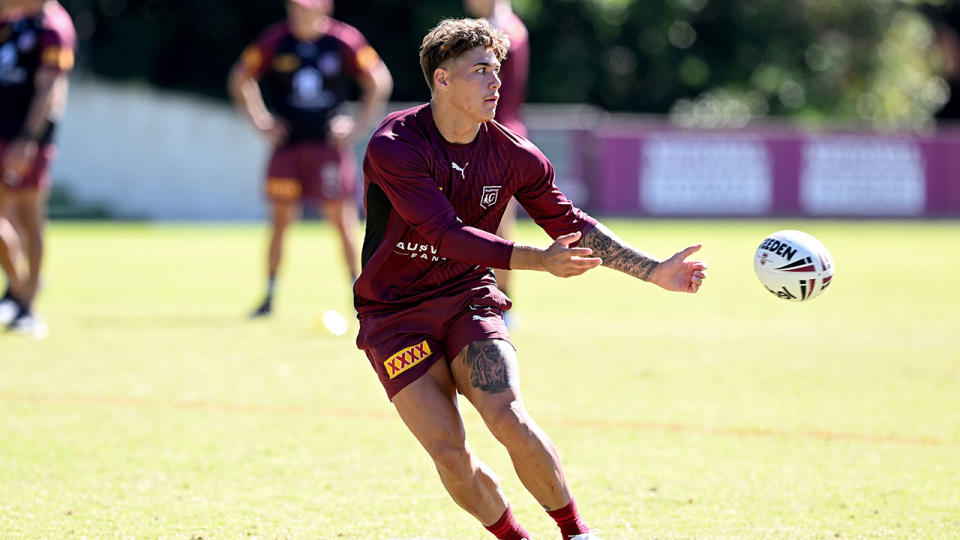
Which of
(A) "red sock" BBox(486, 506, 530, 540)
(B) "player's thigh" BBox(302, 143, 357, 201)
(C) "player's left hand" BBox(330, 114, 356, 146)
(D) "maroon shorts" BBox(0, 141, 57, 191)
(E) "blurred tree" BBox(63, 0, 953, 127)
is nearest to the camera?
(A) "red sock" BBox(486, 506, 530, 540)

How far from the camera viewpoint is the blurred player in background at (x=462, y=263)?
14.7ft

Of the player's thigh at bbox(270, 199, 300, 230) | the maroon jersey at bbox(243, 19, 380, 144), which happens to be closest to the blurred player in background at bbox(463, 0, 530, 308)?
the maroon jersey at bbox(243, 19, 380, 144)

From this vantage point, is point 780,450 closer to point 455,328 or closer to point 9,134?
point 455,328

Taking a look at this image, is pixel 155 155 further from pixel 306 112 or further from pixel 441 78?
pixel 441 78

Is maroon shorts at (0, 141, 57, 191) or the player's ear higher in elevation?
the player's ear

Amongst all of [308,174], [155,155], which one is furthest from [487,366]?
[155,155]

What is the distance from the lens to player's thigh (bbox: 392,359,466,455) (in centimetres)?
456

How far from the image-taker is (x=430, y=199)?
457 cm

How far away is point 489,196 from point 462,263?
0.28 meters

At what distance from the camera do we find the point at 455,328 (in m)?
4.73

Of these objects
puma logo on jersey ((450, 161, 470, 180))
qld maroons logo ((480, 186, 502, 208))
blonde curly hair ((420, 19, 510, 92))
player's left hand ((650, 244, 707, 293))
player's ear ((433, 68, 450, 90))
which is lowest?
player's left hand ((650, 244, 707, 293))

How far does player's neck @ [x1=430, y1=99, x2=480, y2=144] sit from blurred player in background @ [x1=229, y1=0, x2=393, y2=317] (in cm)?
649

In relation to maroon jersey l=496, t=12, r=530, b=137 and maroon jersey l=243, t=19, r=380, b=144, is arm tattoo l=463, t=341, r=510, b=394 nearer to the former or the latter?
maroon jersey l=496, t=12, r=530, b=137

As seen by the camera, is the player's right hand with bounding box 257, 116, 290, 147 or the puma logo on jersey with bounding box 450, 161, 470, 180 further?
the player's right hand with bounding box 257, 116, 290, 147
